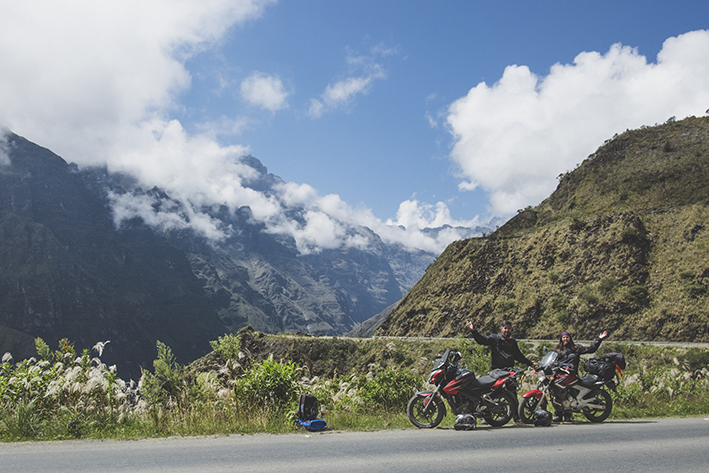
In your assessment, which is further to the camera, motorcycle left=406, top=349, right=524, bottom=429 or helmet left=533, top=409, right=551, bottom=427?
helmet left=533, top=409, right=551, bottom=427

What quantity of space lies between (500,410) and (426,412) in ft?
5.28

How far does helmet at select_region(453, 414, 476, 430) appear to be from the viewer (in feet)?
29.8

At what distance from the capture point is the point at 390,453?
287 inches

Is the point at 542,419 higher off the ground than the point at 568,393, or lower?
lower

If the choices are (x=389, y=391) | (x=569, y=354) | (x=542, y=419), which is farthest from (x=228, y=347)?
(x=569, y=354)

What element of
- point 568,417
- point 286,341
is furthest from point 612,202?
point 568,417

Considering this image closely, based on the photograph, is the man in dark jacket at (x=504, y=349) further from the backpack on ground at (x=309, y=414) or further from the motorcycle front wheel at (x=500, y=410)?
the backpack on ground at (x=309, y=414)

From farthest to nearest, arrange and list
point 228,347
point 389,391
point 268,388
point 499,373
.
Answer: point 389,391 → point 228,347 → point 268,388 → point 499,373

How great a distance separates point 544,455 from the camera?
7.26 m

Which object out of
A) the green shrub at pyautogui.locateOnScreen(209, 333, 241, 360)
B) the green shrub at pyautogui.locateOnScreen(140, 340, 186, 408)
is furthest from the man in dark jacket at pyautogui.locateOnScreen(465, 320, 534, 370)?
the green shrub at pyautogui.locateOnScreen(140, 340, 186, 408)

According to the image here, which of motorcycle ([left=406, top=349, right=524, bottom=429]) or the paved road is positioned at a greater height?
motorcycle ([left=406, top=349, right=524, bottom=429])

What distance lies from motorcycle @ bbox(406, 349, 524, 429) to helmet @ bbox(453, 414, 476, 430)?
152 millimetres

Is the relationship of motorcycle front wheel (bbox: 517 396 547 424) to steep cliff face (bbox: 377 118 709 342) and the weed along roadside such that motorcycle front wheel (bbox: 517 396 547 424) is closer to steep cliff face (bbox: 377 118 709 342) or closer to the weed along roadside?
the weed along roadside

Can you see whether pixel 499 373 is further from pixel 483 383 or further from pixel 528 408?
pixel 528 408
